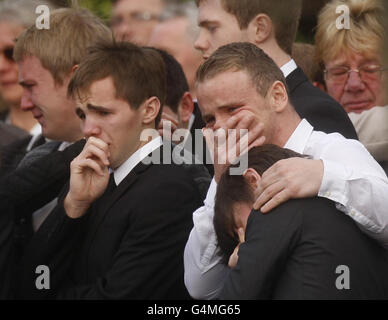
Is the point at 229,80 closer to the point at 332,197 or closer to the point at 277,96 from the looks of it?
the point at 277,96

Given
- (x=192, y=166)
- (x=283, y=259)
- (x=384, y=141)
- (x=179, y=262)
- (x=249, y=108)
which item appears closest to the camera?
(x=283, y=259)

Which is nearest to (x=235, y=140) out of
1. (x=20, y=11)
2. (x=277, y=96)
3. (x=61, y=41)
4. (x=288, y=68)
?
(x=277, y=96)

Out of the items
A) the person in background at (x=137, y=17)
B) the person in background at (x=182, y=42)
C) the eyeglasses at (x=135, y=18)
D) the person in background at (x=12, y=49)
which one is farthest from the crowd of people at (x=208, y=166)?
the eyeglasses at (x=135, y=18)

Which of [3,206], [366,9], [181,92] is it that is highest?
[366,9]

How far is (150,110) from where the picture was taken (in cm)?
376

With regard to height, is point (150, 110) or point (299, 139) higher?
point (150, 110)

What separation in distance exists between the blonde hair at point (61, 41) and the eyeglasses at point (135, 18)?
5.59 ft

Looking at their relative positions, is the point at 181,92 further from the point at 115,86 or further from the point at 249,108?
the point at 249,108

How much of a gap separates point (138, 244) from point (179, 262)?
0.21 m

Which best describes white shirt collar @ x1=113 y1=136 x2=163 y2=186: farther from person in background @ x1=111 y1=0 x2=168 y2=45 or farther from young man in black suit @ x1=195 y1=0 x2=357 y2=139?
person in background @ x1=111 y1=0 x2=168 y2=45

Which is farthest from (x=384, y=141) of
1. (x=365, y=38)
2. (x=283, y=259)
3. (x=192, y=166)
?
(x=283, y=259)

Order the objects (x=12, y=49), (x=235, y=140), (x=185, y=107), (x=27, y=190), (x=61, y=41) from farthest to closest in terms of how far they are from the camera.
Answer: (x=12, y=49) < (x=185, y=107) < (x=61, y=41) < (x=27, y=190) < (x=235, y=140)

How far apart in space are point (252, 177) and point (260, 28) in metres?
1.40

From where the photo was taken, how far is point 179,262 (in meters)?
3.49
